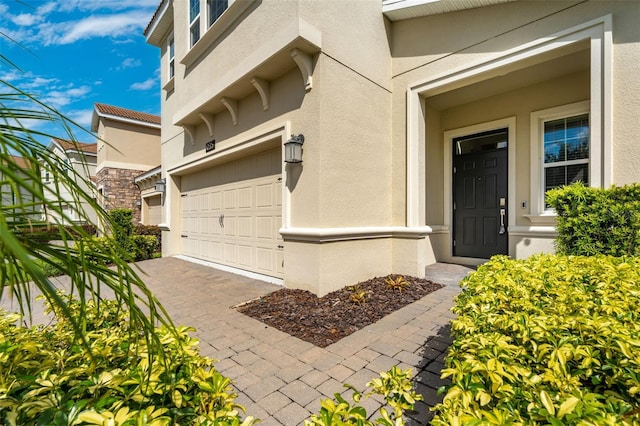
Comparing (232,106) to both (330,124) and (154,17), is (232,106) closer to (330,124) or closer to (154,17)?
(330,124)

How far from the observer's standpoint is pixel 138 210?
44.8 feet

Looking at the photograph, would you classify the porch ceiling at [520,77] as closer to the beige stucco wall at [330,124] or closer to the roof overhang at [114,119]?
the beige stucco wall at [330,124]

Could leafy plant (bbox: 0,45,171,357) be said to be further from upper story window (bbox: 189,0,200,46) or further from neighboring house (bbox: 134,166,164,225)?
neighboring house (bbox: 134,166,164,225)

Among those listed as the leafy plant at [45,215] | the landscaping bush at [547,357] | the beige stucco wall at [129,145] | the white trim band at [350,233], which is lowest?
the landscaping bush at [547,357]

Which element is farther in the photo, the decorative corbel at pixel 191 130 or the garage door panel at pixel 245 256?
the decorative corbel at pixel 191 130

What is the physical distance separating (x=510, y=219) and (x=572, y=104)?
6.80 ft

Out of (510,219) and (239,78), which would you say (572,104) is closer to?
(510,219)

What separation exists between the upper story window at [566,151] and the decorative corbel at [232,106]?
5657mm

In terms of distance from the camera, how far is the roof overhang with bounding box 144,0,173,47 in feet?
27.6

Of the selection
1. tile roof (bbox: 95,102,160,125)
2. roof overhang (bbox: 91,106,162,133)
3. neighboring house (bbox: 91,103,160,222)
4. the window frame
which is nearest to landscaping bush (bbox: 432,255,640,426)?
the window frame

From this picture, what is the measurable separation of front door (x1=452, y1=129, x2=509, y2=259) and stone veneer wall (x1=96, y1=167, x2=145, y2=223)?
43.5ft

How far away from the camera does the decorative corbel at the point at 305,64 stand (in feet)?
13.3

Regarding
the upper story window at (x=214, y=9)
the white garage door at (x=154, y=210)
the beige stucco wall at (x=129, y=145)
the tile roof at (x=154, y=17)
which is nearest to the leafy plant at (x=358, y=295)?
the upper story window at (x=214, y=9)

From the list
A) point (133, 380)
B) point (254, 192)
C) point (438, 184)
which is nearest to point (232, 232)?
point (254, 192)
